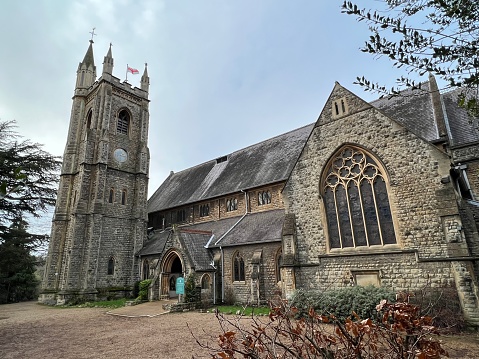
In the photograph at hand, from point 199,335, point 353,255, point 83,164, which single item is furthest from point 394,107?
point 83,164

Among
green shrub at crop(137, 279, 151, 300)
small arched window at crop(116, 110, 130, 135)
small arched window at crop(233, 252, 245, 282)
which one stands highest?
small arched window at crop(116, 110, 130, 135)

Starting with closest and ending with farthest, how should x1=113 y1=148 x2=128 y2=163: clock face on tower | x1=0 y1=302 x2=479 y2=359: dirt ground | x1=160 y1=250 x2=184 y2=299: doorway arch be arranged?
x1=0 y1=302 x2=479 y2=359: dirt ground
x1=160 y1=250 x2=184 y2=299: doorway arch
x1=113 y1=148 x2=128 y2=163: clock face on tower

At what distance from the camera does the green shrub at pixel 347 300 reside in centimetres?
988

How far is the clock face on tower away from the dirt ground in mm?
15988

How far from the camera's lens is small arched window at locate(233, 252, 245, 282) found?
17.5m

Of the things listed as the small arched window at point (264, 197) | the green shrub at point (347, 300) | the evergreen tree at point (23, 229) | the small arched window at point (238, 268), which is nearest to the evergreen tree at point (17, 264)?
the evergreen tree at point (23, 229)

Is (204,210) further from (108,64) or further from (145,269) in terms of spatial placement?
(108,64)

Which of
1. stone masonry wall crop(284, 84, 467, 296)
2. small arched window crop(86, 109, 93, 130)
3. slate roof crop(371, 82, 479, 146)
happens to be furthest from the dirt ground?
small arched window crop(86, 109, 93, 130)

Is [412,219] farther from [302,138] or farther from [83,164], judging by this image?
[83,164]

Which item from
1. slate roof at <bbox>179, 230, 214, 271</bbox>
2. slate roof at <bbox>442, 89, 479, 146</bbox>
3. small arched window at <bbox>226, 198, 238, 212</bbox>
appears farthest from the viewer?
small arched window at <bbox>226, 198, 238, 212</bbox>

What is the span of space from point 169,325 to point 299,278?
6.04m

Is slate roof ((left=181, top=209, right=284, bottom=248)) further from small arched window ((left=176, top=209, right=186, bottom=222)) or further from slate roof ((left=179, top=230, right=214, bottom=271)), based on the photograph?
small arched window ((left=176, top=209, right=186, bottom=222))

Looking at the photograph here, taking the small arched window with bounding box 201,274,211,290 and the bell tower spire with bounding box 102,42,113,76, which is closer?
the small arched window with bounding box 201,274,211,290

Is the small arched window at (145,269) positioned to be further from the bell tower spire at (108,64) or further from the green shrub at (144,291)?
the bell tower spire at (108,64)
